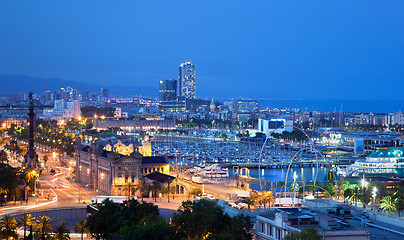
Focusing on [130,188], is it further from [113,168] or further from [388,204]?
[388,204]

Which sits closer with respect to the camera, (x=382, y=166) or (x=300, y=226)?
(x=300, y=226)

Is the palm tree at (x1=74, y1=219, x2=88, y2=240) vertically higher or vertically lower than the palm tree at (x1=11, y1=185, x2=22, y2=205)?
lower

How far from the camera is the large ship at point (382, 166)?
3189 inches

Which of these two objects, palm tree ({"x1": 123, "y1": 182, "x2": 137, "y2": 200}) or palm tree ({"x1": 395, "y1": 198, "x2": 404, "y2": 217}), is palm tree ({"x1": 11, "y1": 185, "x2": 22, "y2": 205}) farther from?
palm tree ({"x1": 395, "y1": 198, "x2": 404, "y2": 217})

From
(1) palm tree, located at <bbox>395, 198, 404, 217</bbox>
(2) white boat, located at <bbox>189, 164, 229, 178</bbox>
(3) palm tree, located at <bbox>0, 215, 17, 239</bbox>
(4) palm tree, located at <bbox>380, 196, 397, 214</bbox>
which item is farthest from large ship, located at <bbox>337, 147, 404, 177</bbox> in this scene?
(3) palm tree, located at <bbox>0, 215, 17, 239</bbox>

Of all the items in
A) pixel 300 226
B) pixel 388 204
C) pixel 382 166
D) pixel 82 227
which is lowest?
pixel 82 227

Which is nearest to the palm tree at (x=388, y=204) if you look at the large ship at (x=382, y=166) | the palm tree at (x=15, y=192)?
the large ship at (x=382, y=166)

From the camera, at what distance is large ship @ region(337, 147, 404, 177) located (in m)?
81.0

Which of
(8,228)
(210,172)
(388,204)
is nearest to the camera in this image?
(8,228)

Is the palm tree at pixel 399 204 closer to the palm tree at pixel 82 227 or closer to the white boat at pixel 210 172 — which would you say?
the palm tree at pixel 82 227

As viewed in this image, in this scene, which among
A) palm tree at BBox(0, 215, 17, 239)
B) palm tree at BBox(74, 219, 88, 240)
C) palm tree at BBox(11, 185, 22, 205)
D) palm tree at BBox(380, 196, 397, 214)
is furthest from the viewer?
palm tree at BBox(11, 185, 22, 205)

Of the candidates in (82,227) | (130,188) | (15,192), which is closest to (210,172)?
(130,188)

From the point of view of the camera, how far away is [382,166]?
82625 millimetres

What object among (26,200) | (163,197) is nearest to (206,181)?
(163,197)
